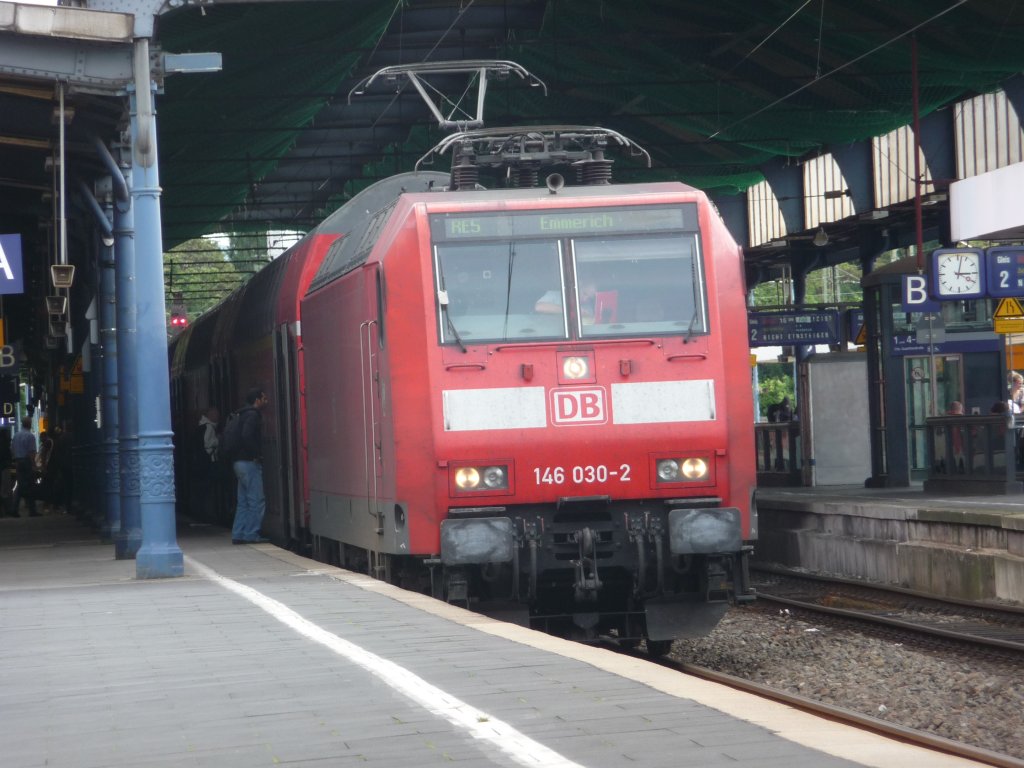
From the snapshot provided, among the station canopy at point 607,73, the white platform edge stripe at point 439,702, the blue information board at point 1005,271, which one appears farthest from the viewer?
the blue information board at point 1005,271

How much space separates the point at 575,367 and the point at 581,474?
73 centimetres

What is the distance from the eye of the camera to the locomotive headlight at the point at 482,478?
11312mm

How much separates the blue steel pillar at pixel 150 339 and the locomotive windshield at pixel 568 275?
4250 mm

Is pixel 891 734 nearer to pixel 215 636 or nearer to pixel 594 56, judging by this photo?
pixel 215 636

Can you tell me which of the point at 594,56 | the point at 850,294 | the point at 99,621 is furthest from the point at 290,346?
the point at 850,294

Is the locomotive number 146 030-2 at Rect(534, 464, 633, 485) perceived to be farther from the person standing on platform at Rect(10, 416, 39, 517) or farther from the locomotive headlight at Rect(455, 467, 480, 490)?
the person standing on platform at Rect(10, 416, 39, 517)

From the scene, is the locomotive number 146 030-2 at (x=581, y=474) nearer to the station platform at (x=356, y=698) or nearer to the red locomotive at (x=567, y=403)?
the red locomotive at (x=567, y=403)

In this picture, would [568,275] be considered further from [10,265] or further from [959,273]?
[959,273]

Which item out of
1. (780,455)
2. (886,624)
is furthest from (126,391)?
(780,455)

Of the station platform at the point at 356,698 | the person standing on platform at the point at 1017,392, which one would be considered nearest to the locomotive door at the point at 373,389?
the station platform at the point at 356,698

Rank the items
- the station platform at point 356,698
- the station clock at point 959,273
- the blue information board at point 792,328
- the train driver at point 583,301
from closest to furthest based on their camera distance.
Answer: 1. the station platform at point 356,698
2. the train driver at point 583,301
3. the station clock at point 959,273
4. the blue information board at point 792,328

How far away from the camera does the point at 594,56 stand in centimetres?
2403

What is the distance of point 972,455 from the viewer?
72.0 feet

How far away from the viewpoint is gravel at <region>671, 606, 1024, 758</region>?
398 inches
